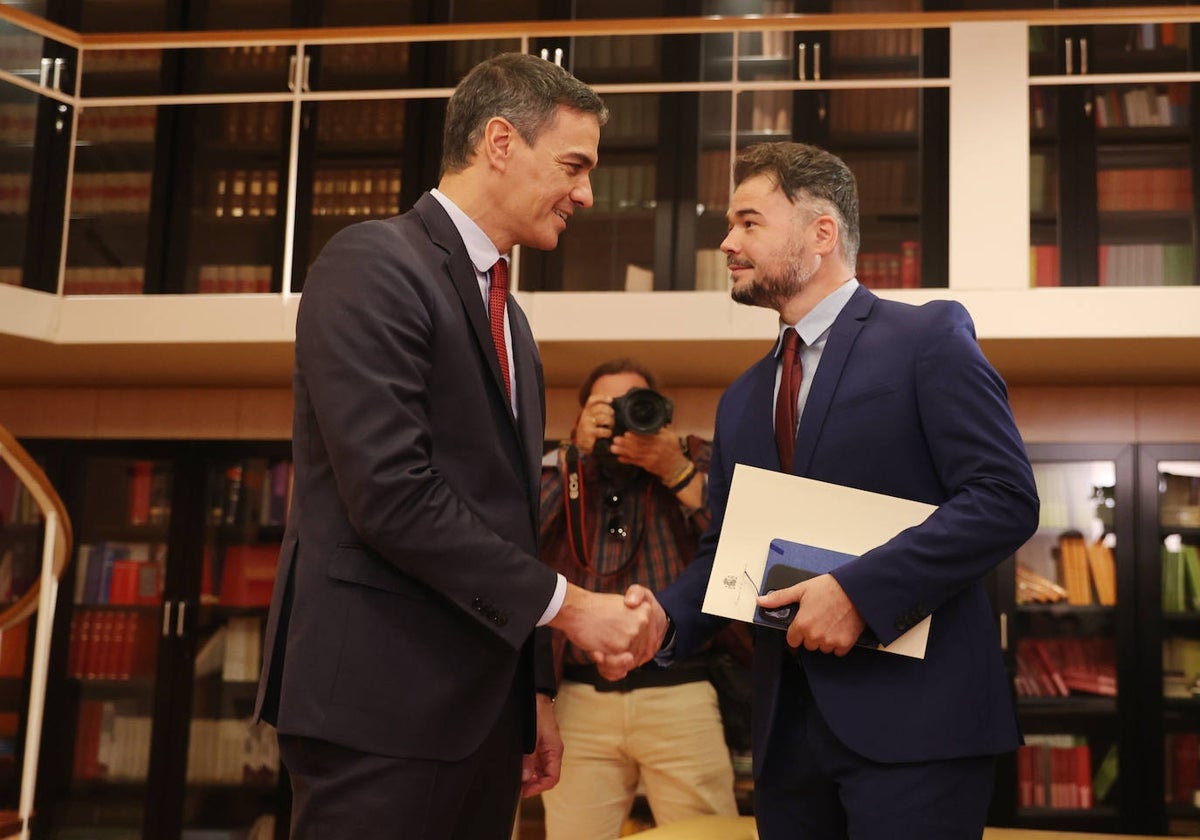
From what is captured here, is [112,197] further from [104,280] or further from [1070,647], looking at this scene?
[1070,647]

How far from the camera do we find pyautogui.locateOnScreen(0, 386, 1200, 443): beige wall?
5.16 metres

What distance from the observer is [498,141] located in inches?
62.0

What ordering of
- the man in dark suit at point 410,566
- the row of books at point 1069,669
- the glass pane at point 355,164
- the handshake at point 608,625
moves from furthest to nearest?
the glass pane at point 355,164 < the row of books at point 1069,669 < the handshake at point 608,625 < the man in dark suit at point 410,566

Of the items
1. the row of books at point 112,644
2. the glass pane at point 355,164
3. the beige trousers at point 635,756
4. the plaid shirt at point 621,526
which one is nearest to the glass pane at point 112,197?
the glass pane at point 355,164

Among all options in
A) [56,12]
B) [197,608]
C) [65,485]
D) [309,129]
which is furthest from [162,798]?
[56,12]

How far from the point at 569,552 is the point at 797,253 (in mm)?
1300

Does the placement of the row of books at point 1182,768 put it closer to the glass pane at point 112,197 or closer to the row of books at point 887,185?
the row of books at point 887,185

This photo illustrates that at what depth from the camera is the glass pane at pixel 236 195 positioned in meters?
5.10

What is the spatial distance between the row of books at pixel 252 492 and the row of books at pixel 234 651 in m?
0.46

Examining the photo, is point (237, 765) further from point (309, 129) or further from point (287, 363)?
point (309, 129)

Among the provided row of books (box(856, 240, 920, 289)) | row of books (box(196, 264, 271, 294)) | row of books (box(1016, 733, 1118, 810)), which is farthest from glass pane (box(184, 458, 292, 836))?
row of books (box(1016, 733, 1118, 810))

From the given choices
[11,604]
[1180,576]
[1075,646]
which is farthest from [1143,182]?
[11,604]

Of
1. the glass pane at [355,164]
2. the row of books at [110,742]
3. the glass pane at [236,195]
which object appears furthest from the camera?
the row of books at [110,742]

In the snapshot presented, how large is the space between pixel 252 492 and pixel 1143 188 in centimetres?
404
